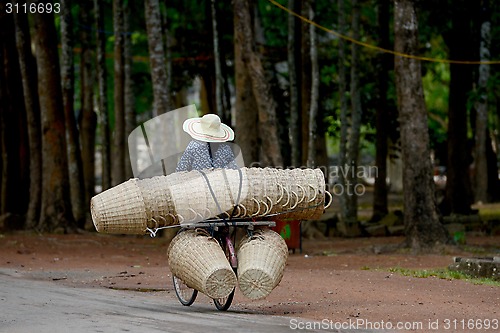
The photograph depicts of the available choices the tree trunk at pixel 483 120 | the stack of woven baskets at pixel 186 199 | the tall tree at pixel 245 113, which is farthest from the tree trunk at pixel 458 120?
the stack of woven baskets at pixel 186 199

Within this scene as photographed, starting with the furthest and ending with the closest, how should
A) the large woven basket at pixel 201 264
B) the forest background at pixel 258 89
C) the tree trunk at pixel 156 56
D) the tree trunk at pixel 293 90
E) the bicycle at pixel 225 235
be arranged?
the tree trunk at pixel 293 90
the tree trunk at pixel 156 56
the forest background at pixel 258 89
the bicycle at pixel 225 235
the large woven basket at pixel 201 264

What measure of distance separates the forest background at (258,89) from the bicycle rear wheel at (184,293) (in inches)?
354

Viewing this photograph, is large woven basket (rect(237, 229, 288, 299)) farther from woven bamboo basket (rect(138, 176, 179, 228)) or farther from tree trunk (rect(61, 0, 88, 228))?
tree trunk (rect(61, 0, 88, 228))

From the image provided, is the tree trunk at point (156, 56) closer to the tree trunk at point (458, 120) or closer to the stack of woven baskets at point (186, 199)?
the tree trunk at point (458, 120)

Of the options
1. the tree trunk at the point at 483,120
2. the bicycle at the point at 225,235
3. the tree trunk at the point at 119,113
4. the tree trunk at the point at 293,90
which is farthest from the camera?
the tree trunk at the point at 119,113

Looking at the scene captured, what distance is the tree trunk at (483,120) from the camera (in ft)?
105

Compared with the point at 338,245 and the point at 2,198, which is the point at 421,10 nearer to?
the point at 338,245

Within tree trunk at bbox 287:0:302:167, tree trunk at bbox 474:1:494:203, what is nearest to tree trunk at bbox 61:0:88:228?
tree trunk at bbox 287:0:302:167

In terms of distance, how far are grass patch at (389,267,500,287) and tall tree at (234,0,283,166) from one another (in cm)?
642

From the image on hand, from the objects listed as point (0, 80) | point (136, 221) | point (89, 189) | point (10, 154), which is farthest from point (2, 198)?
point (136, 221)

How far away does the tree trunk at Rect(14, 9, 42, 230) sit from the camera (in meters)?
27.3

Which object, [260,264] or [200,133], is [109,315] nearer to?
[260,264]

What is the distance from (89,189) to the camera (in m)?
34.5

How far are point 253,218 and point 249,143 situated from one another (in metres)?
14.1
